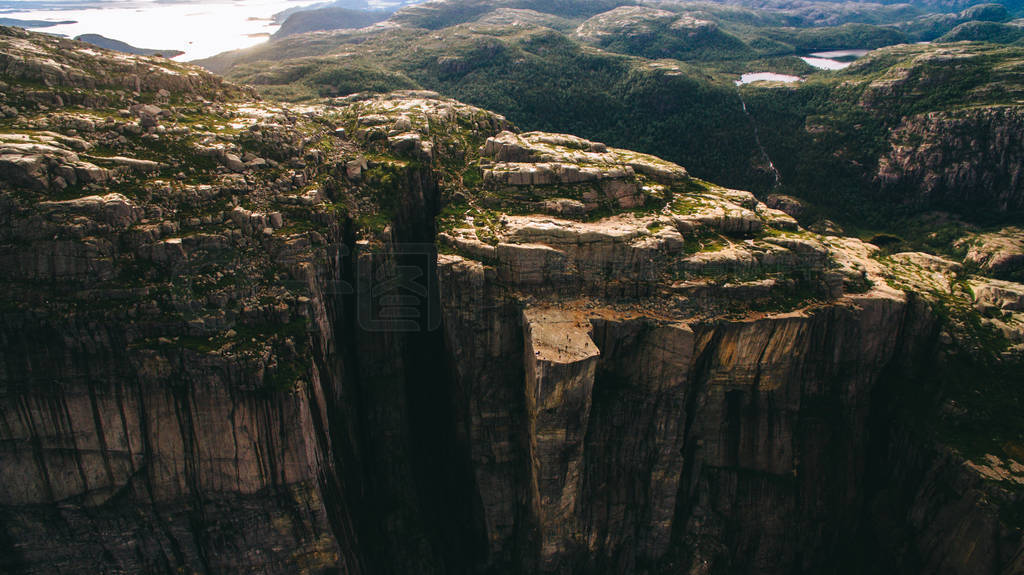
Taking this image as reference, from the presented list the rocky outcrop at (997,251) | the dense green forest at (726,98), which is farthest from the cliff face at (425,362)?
the dense green forest at (726,98)

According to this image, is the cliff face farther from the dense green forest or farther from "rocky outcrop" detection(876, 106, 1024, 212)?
"rocky outcrop" detection(876, 106, 1024, 212)

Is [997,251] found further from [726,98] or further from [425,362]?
[425,362]

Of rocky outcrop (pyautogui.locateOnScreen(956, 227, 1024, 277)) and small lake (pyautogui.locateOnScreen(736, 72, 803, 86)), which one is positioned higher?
small lake (pyautogui.locateOnScreen(736, 72, 803, 86))

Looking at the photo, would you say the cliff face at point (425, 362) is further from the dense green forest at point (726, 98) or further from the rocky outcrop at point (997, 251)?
the dense green forest at point (726, 98)

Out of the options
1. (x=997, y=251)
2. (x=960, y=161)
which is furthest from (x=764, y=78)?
(x=997, y=251)

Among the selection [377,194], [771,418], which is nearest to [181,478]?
[377,194]

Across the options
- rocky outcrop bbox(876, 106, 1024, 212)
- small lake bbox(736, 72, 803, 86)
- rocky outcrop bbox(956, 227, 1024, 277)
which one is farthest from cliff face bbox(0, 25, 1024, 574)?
small lake bbox(736, 72, 803, 86)

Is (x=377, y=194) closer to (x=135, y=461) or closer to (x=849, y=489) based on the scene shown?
(x=135, y=461)
